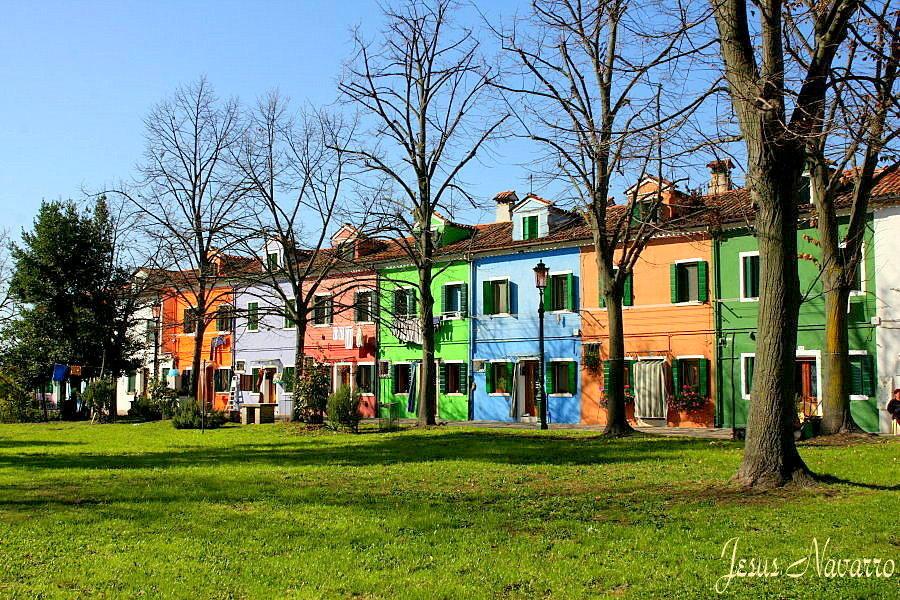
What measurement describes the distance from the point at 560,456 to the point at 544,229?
17554mm

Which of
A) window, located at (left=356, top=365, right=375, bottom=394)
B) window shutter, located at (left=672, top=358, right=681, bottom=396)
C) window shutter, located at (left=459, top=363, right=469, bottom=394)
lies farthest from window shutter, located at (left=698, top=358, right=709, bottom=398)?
window, located at (left=356, top=365, right=375, bottom=394)

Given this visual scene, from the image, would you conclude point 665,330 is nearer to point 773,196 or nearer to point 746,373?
point 746,373

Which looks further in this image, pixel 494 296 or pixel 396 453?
pixel 494 296

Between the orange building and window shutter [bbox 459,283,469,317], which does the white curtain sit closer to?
the orange building

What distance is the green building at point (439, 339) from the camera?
34.3 metres

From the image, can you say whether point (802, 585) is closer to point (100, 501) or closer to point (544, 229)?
point (100, 501)

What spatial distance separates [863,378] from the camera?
81.3 feet

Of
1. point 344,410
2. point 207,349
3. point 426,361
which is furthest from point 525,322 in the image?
point 207,349

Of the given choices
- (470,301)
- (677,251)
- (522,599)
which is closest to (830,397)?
(677,251)

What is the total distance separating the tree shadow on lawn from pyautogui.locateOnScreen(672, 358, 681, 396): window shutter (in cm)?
891

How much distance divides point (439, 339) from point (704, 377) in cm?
1124

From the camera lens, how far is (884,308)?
24.5 m

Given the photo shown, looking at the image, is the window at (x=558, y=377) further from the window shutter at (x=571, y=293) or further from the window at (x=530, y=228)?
the window at (x=530, y=228)

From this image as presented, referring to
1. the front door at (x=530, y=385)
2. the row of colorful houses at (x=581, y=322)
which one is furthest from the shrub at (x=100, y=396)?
the front door at (x=530, y=385)
